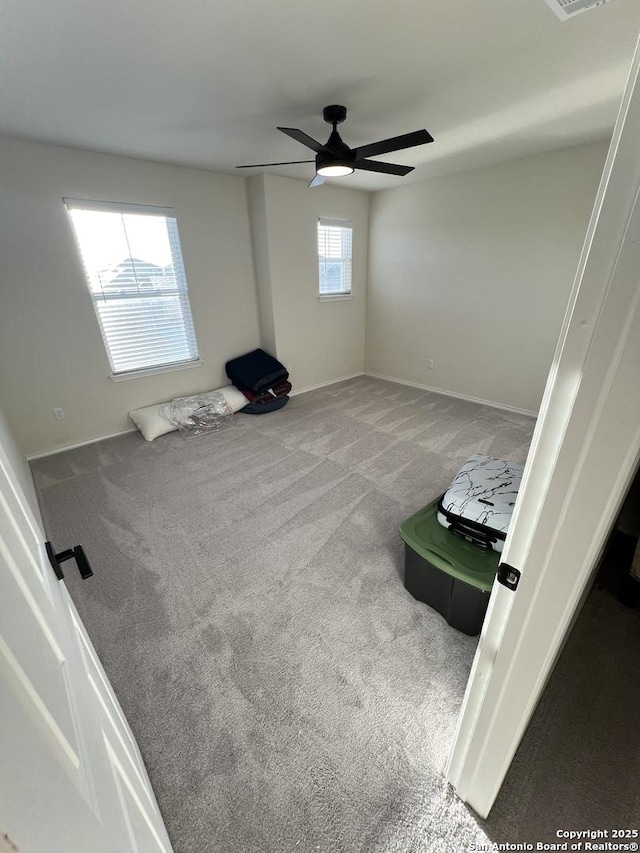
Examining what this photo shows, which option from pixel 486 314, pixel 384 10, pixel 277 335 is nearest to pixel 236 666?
pixel 384 10

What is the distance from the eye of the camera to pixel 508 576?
0.70m

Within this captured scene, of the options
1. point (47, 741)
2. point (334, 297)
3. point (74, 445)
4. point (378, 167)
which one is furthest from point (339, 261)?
point (47, 741)

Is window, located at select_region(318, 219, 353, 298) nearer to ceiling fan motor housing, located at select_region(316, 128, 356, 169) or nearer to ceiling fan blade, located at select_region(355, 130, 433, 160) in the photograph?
ceiling fan motor housing, located at select_region(316, 128, 356, 169)

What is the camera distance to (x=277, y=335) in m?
4.13

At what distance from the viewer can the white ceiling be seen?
1.37m

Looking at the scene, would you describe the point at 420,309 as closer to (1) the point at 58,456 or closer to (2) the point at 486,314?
(2) the point at 486,314

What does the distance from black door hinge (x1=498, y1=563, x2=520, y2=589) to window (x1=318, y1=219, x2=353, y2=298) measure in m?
4.25

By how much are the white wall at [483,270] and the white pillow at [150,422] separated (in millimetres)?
3122

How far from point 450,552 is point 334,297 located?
152 inches

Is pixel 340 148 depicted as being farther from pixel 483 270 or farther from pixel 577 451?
pixel 577 451

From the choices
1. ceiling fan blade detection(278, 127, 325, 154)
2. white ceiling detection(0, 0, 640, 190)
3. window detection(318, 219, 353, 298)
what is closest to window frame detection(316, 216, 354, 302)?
window detection(318, 219, 353, 298)

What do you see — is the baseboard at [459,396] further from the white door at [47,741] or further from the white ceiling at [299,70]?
the white door at [47,741]

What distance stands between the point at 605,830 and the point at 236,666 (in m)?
1.28

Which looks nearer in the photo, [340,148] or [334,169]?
[340,148]
